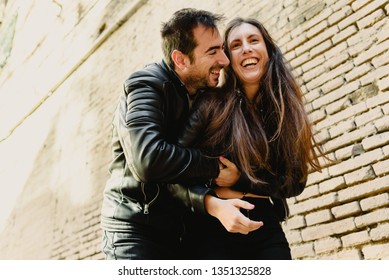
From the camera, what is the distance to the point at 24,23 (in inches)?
322

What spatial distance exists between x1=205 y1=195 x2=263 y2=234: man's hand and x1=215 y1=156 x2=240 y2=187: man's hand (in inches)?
5.6

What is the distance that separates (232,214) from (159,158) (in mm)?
312

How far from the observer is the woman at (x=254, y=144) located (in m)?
1.38

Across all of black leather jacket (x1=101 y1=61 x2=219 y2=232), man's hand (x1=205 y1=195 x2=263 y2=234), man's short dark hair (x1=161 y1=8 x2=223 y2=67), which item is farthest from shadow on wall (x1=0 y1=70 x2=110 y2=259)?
man's hand (x1=205 y1=195 x2=263 y2=234)

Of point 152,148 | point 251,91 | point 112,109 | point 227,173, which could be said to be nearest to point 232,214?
point 227,173

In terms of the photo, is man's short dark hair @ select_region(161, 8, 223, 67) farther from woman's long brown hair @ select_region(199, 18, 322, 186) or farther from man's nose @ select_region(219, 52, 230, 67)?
woman's long brown hair @ select_region(199, 18, 322, 186)

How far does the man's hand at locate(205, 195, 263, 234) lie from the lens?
3.79 feet

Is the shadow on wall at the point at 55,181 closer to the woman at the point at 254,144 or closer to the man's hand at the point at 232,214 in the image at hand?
the woman at the point at 254,144

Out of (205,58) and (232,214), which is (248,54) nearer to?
(205,58)

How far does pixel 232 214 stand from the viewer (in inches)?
45.6

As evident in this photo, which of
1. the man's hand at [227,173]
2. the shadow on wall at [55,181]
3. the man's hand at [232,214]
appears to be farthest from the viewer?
the shadow on wall at [55,181]

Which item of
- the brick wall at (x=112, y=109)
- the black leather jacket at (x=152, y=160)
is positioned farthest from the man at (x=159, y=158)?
the brick wall at (x=112, y=109)

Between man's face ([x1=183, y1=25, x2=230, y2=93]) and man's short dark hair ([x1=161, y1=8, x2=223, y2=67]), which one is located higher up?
man's short dark hair ([x1=161, y1=8, x2=223, y2=67])

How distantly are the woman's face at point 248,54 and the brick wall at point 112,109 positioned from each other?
1.07m
